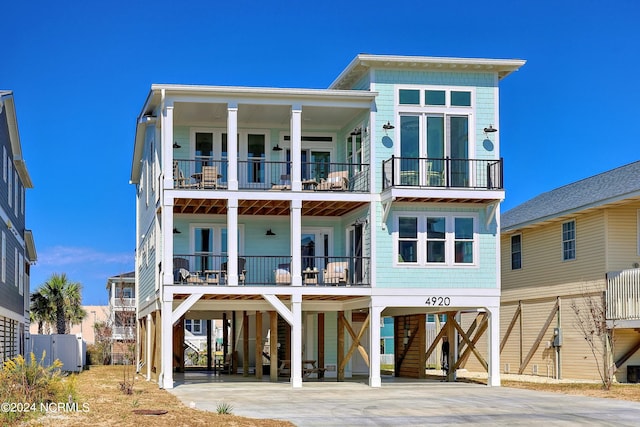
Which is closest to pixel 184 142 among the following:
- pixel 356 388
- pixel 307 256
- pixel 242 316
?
pixel 307 256

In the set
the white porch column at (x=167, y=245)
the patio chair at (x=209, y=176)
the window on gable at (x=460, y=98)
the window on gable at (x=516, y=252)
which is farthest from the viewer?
the window on gable at (x=516, y=252)

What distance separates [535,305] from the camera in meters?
35.2

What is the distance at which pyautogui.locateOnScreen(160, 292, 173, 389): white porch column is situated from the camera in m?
26.8

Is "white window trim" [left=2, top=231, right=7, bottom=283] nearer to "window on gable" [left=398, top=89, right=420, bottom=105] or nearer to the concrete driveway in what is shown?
the concrete driveway

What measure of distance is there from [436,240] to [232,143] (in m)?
7.01

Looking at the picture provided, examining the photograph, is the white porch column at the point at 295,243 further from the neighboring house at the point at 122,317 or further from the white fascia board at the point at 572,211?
the neighboring house at the point at 122,317

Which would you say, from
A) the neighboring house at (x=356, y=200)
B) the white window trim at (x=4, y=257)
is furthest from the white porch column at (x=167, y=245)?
the white window trim at (x=4, y=257)

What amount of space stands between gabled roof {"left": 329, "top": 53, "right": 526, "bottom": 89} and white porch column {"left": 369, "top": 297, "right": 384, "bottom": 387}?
7.29 meters

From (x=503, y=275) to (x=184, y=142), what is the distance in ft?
49.2

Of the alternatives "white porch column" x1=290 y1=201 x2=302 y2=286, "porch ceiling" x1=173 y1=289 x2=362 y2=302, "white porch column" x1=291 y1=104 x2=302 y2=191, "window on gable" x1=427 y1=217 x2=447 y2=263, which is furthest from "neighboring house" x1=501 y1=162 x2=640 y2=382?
"white porch column" x1=291 y1=104 x2=302 y2=191

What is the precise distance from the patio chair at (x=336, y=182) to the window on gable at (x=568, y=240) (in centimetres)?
875

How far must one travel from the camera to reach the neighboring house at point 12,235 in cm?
2975

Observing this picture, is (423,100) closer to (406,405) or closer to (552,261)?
(552,261)

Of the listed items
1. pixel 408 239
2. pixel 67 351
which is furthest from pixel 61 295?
pixel 408 239
